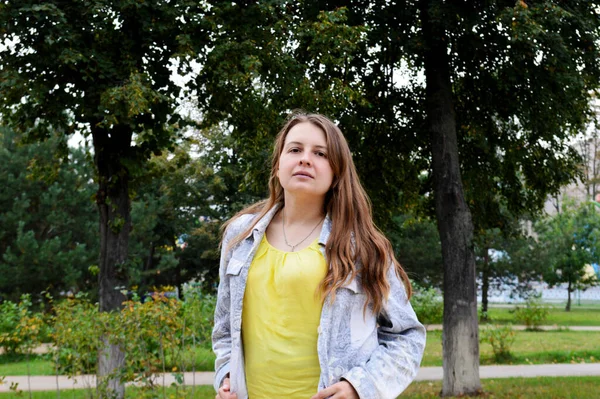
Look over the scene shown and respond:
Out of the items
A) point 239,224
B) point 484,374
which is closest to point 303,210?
point 239,224

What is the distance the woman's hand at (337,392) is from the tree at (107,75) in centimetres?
621

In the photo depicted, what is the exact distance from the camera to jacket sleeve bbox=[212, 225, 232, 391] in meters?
2.46

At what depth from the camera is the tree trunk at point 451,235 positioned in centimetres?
1078

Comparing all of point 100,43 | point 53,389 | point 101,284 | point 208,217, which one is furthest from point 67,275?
point 100,43

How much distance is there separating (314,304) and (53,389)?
11.0 metres

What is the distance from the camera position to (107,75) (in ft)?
30.4

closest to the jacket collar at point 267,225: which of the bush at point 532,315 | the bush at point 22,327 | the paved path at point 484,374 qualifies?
the bush at point 22,327

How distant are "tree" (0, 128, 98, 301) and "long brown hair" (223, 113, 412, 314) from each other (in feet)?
64.3

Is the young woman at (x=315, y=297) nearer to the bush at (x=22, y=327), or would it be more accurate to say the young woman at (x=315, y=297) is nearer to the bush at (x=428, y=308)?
the bush at (x=22, y=327)

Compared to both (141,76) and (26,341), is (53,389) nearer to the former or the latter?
(26,341)

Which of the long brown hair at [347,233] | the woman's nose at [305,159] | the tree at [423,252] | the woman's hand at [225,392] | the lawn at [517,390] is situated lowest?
the lawn at [517,390]

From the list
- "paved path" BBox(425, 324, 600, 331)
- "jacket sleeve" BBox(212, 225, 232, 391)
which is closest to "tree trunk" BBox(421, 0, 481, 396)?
"jacket sleeve" BBox(212, 225, 232, 391)

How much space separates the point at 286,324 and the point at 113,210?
898 cm

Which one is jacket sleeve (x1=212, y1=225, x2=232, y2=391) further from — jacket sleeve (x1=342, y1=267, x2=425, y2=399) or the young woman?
jacket sleeve (x1=342, y1=267, x2=425, y2=399)
